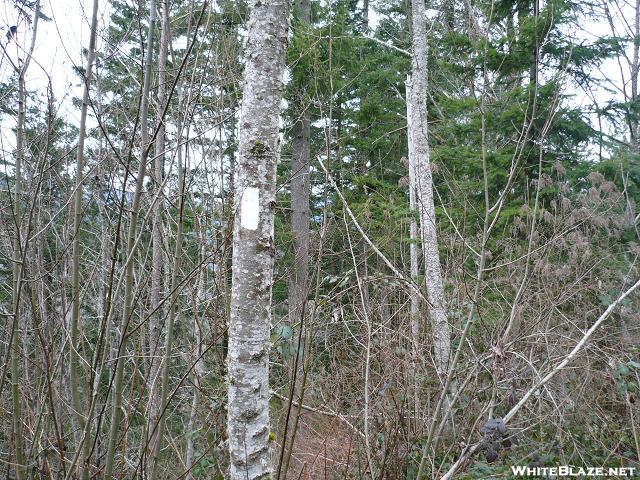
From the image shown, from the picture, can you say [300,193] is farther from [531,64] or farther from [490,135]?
[531,64]

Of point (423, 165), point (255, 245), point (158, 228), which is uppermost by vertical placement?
point (423, 165)

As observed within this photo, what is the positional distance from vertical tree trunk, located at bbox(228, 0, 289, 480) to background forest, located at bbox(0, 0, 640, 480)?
0.11 m

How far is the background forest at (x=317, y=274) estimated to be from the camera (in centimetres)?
231

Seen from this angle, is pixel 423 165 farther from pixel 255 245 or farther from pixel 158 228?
pixel 255 245

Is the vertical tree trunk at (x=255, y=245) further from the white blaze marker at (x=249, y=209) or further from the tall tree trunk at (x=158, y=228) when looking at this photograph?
the tall tree trunk at (x=158, y=228)

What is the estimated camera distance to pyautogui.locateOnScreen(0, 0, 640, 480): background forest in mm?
2312

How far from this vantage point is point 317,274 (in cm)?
231

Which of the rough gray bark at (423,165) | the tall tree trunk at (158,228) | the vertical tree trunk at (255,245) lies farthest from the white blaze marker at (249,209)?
the rough gray bark at (423,165)

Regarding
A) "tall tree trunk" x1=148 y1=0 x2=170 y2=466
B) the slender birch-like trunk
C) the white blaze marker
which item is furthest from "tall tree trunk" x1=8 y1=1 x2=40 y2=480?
the white blaze marker

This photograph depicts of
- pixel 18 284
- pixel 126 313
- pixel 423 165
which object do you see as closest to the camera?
pixel 126 313

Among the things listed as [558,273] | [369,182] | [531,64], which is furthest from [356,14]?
[558,273]

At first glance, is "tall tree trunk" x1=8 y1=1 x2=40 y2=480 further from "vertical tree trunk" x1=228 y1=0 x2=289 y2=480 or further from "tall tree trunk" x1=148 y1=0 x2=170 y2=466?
"vertical tree trunk" x1=228 y1=0 x2=289 y2=480

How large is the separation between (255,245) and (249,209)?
0.16m

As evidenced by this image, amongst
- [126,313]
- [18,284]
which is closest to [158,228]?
[18,284]
